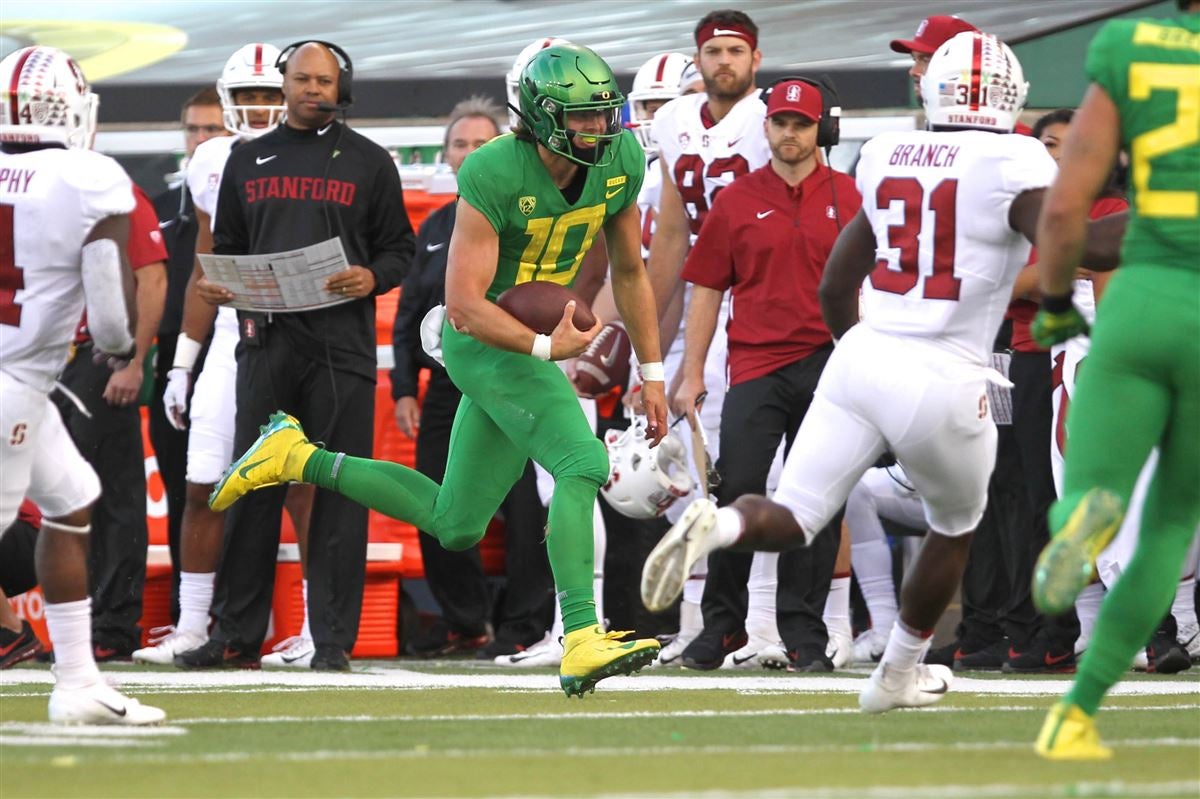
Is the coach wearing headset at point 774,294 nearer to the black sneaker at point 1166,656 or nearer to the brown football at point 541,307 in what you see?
the black sneaker at point 1166,656

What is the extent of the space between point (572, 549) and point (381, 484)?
2.66ft

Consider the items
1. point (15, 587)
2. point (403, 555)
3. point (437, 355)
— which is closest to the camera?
point (437, 355)

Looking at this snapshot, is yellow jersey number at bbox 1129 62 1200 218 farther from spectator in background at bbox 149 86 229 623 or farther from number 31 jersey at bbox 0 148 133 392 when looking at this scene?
spectator in background at bbox 149 86 229 623

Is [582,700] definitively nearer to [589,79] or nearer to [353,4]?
[589,79]

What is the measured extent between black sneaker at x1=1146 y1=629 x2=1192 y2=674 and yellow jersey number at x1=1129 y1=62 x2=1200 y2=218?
354cm

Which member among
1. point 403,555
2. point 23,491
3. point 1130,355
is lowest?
point 403,555

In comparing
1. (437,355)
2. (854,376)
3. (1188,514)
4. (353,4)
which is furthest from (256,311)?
(353,4)

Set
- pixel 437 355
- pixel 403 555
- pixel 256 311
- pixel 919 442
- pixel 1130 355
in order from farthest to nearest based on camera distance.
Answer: pixel 403 555 → pixel 256 311 → pixel 437 355 → pixel 919 442 → pixel 1130 355

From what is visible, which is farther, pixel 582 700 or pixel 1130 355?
pixel 582 700

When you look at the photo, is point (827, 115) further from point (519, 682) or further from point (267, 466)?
point (267, 466)

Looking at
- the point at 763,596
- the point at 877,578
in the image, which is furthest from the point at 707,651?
the point at 877,578

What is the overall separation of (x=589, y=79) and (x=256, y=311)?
2.36 metres

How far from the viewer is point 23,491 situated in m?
5.26

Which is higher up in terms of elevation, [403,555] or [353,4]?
[353,4]
